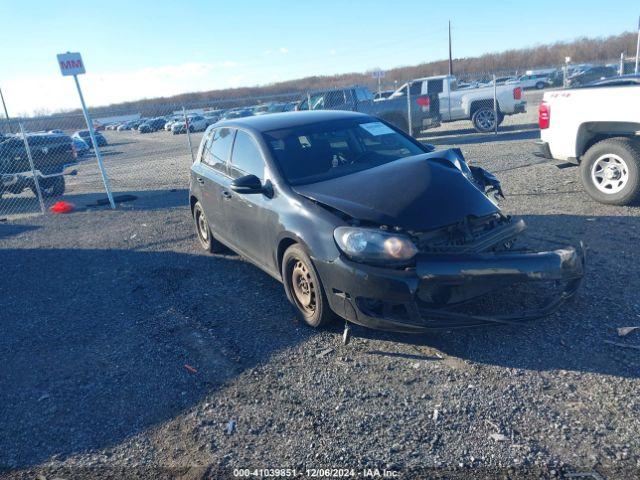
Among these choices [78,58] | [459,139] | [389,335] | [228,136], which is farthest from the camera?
[459,139]

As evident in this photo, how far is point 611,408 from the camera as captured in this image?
291cm

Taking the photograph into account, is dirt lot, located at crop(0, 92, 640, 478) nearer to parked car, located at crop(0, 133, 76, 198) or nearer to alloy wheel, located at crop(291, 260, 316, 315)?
alloy wheel, located at crop(291, 260, 316, 315)

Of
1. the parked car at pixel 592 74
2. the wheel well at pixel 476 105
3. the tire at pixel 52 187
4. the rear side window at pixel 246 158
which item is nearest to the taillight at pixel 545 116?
the rear side window at pixel 246 158

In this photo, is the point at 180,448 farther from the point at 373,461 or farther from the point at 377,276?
the point at 377,276

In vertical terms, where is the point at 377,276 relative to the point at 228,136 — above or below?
below

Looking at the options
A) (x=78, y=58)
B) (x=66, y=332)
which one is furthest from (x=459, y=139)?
(x=66, y=332)

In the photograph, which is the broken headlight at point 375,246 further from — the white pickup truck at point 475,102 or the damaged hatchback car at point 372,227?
the white pickup truck at point 475,102

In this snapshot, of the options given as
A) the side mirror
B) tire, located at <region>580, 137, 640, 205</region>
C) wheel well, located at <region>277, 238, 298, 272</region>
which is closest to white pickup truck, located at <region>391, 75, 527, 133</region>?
tire, located at <region>580, 137, 640, 205</region>

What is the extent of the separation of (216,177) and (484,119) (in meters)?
13.5

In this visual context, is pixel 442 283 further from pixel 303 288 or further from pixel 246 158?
pixel 246 158

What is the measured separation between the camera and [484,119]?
665 inches

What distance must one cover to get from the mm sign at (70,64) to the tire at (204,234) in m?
4.59

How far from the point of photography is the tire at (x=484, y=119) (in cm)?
1672

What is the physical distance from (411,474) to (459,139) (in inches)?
587
